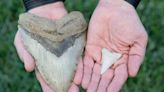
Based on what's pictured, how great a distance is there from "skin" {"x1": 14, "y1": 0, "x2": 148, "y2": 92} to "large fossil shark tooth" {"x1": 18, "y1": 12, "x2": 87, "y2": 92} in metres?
0.03

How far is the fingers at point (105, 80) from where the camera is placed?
9.05ft

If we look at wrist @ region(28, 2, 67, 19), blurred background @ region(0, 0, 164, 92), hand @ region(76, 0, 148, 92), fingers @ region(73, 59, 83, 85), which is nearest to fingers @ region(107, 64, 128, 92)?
hand @ region(76, 0, 148, 92)

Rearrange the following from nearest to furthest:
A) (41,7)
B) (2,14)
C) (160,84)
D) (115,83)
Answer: (115,83)
(41,7)
(160,84)
(2,14)

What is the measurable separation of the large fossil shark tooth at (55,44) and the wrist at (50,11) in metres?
0.06

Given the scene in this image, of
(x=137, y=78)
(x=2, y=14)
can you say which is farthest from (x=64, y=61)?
(x=2, y=14)

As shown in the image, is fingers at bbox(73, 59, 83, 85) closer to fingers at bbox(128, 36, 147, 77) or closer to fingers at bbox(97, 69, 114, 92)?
fingers at bbox(97, 69, 114, 92)

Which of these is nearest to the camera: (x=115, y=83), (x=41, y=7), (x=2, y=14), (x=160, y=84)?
(x=115, y=83)

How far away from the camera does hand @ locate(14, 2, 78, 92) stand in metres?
2.79

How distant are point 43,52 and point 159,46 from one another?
1180 millimetres

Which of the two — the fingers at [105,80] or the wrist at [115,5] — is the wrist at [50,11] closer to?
the wrist at [115,5]

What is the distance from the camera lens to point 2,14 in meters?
4.09

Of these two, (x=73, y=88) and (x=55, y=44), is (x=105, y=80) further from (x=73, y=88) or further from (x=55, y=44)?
(x=55, y=44)

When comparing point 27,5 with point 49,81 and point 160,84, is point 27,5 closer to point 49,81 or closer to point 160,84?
point 49,81

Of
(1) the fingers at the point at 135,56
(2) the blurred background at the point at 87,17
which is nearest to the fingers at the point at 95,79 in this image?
(1) the fingers at the point at 135,56
